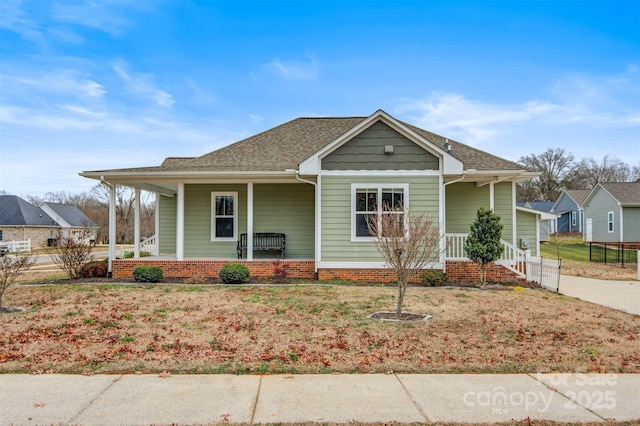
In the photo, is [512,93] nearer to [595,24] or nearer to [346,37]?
[595,24]

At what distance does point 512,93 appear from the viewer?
1842 cm

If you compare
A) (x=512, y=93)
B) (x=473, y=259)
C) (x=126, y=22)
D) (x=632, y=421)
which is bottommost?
(x=632, y=421)

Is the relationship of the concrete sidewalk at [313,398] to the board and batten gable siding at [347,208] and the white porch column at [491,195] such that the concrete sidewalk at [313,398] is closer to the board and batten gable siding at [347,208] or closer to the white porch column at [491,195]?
the board and batten gable siding at [347,208]

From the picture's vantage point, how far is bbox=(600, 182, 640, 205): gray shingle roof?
30956 mm

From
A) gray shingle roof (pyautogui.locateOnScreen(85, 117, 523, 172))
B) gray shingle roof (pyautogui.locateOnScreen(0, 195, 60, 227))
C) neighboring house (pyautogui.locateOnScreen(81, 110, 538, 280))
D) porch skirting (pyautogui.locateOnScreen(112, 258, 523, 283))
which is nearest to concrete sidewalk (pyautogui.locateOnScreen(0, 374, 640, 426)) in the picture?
neighboring house (pyautogui.locateOnScreen(81, 110, 538, 280))

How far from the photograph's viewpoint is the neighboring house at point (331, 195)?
40.2 feet

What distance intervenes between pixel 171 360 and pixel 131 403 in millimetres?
1219

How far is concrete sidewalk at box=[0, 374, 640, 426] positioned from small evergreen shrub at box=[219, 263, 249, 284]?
7079mm

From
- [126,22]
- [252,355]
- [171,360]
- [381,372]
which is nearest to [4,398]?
[171,360]

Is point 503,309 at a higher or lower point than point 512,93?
lower

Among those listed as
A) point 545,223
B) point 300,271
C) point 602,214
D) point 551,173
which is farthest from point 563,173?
point 300,271

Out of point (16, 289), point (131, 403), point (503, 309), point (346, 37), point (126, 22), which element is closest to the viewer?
point (131, 403)

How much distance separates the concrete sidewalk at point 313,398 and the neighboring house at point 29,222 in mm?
40180

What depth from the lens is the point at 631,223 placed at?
102ft
